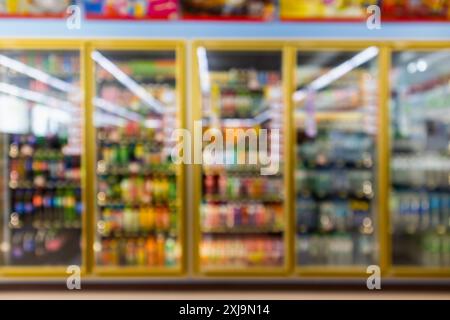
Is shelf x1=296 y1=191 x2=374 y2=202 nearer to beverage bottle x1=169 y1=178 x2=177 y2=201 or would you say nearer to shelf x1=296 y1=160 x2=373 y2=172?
shelf x1=296 y1=160 x2=373 y2=172

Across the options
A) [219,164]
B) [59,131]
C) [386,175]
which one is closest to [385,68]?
[386,175]

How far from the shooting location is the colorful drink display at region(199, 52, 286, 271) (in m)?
4.15

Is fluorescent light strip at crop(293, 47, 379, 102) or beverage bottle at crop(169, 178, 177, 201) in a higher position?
fluorescent light strip at crop(293, 47, 379, 102)

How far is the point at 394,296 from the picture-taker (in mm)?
3863

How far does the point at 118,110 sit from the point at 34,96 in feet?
2.82

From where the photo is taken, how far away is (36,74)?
4.14 meters

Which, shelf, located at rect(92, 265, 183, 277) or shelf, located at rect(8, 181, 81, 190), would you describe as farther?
shelf, located at rect(8, 181, 81, 190)

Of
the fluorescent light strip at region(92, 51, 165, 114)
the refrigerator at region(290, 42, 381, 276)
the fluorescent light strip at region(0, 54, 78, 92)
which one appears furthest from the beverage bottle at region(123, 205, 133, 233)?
the refrigerator at region(290, 42, 381, 276)

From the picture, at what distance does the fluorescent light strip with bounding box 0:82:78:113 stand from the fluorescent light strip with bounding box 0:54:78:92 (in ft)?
0.45

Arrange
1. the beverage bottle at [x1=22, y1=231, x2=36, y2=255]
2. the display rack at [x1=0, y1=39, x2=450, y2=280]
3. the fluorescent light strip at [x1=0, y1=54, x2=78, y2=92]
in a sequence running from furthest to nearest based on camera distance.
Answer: the beverage bottle at [x1=22, y1=231, x2=36, y2=255]
the fluorescent light strip at [x1=0, y1=54, x2=78, y2=92]
the display rack at [x1=0, y1=39, x2=450, y2=280]

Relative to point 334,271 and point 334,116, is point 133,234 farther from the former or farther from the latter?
point 334,116

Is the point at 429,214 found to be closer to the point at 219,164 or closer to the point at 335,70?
the point at 335,70

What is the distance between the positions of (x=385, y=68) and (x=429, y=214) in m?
1.52

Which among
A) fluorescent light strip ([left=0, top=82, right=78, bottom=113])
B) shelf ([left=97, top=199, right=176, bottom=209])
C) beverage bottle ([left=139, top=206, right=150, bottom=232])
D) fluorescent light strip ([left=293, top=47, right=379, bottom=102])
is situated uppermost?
fluorescent light strip ([left=293, top=47, right=379, bottom=102])
